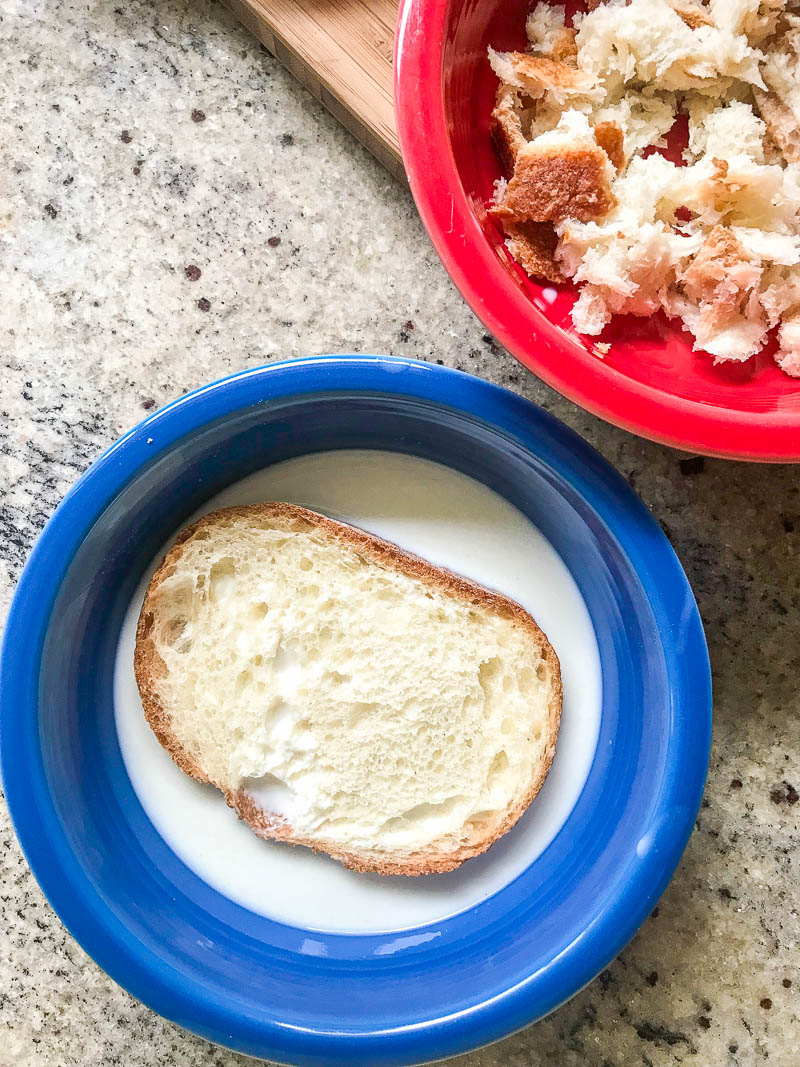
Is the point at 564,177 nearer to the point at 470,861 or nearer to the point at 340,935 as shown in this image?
the point at 470,861

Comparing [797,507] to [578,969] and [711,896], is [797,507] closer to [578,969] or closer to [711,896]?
[711,896]

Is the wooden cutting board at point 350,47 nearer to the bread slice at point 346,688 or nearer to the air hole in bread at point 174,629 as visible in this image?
the bread slice at point 346,688

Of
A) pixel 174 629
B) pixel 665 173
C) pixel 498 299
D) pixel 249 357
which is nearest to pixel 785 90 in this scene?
pixel 665 173

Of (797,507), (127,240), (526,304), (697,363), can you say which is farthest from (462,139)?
(797,507)

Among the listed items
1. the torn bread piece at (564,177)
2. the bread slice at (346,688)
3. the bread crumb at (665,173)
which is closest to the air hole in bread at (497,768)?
the bread slice at (346,688)

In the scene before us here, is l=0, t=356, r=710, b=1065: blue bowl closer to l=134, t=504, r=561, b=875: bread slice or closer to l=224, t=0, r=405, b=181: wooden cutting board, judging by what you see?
l=134, t=504, r=561, b=875: bread slice
